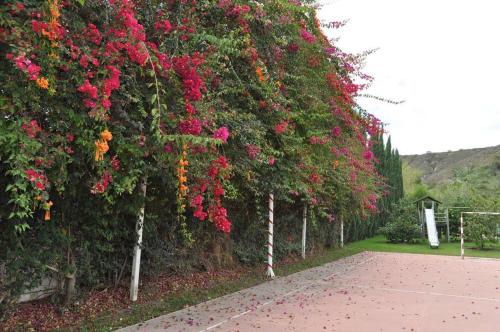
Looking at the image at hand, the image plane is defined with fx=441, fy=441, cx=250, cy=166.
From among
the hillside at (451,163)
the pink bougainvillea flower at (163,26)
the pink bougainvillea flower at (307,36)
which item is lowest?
the pink bougainvillea flower at (163,26)

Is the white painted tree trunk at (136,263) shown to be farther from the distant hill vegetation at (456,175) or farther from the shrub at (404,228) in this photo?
the distant hill vegetation at (456,175)

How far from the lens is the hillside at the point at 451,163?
4338cm

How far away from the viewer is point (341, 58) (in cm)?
923

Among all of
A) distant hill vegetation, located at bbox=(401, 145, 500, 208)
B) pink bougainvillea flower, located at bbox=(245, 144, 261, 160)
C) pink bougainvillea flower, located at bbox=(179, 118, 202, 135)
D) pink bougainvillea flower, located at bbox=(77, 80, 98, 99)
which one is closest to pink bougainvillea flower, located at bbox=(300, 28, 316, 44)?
pink bougainvillea flower, located at bbox=(245, 144, 261, 160)

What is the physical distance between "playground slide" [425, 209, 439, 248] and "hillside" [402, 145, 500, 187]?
26.3 m

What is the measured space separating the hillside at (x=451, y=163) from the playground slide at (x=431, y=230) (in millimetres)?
26256

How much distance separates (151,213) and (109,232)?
2.51 feet

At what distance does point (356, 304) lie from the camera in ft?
21.5

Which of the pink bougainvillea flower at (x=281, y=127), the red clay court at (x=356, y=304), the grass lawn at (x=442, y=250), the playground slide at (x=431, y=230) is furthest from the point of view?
the playground slide at (x=431, y=230)

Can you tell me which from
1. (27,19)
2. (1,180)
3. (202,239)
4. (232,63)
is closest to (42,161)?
(1,180)

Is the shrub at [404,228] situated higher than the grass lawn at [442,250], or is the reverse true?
the shrub at [404,228]

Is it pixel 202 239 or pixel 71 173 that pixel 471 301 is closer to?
pixel 202 239

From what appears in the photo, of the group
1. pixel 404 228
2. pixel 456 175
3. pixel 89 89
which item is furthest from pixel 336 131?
pixel 456 175

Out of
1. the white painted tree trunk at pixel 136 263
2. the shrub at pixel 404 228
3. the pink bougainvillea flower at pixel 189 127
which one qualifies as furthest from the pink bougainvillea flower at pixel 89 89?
the shrub at pixel 404 228
